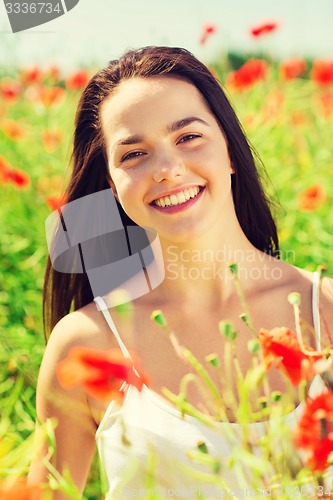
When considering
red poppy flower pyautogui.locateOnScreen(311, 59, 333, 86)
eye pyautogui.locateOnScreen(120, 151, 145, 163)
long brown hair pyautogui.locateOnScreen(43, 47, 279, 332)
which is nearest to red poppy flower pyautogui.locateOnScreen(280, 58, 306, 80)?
red poppy flower pyautogui.locateOnScreen(311, 59, 333, 86)

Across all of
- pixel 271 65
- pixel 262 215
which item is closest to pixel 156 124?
pixel 262 215

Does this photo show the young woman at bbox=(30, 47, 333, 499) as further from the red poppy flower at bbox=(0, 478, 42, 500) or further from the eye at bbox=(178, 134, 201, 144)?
the red poppy flower at bbox=(0, 478, 42, 500)

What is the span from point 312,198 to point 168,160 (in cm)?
102

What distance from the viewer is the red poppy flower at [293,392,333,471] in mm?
502

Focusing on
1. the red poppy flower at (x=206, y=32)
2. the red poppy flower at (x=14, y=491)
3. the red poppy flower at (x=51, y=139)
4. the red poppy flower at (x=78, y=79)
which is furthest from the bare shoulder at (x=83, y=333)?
the red poppy flower at (x=78, y=79)

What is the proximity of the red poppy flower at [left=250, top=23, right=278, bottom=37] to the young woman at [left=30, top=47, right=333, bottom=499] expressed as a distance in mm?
1170

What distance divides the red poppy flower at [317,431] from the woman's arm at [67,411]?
0.75m

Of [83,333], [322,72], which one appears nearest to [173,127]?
[83,333]

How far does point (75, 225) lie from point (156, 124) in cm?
42

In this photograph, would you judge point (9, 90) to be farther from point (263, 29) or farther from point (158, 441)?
point (158, 441)

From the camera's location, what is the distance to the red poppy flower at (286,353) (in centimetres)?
58

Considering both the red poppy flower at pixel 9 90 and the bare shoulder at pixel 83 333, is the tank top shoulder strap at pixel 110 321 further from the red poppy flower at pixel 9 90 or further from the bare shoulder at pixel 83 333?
the red poppy flower at pixel 9 90

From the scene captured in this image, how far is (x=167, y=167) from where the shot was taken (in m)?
1.14

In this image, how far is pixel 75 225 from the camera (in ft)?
4.97
